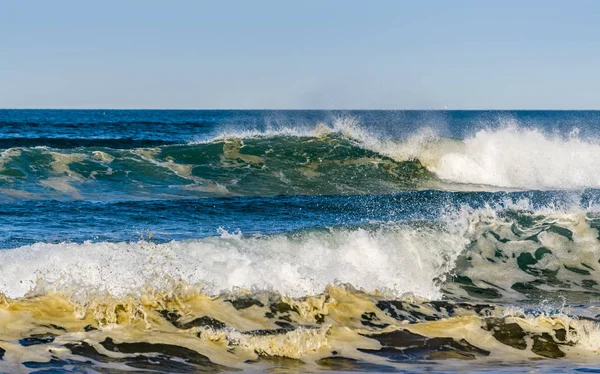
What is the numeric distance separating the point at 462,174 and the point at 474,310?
1740cm

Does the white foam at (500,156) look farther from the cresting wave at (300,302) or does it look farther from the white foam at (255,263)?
the white foam at (255,263)

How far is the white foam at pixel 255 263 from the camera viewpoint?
9109 mm

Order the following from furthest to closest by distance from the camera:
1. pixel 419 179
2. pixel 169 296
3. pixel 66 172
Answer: pixel 419 179 → pixel 66 172 → pixel 169 296

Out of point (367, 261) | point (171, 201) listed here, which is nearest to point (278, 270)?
point (367, 261)

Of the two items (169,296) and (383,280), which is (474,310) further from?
(169,296)

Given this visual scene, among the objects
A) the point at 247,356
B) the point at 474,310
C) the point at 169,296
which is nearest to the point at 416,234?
the point at 474,310

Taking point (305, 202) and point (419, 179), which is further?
point (419, 179)

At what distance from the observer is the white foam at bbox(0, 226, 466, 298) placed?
9.11 meters

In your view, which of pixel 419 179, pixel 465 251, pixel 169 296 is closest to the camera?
pixel 169 296

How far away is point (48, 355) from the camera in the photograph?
262 inches

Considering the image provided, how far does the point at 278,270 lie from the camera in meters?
10.1

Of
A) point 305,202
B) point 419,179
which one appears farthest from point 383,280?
point 419,179

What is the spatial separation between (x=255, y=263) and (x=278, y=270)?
0.35 metres

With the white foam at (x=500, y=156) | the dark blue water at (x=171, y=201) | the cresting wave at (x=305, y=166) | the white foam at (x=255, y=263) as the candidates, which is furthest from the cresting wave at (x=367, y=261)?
the white foam at (x=500, y=156)
